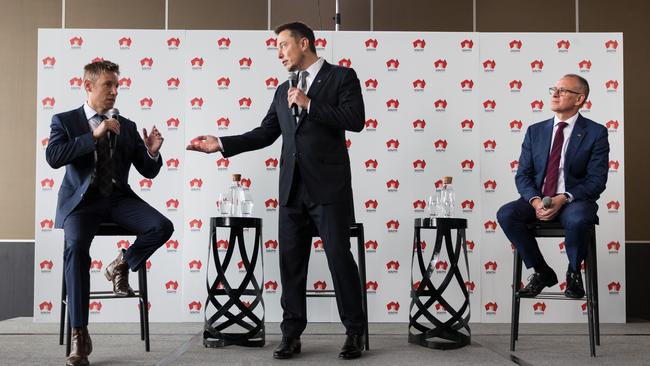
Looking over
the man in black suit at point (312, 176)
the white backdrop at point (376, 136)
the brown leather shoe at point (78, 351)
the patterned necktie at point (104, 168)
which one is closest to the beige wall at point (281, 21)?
the white backdrop at point (376, 136)

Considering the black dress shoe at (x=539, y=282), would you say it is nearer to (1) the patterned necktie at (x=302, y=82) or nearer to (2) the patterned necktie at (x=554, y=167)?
(2) the patterned necktie at (x=554, y=167)

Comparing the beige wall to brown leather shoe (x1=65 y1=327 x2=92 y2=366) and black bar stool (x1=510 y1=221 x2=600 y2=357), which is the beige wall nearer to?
black bar stool (x1=510 y1=221 x2=600 y2=357)

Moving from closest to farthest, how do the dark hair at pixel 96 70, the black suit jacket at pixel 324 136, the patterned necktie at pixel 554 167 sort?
1. the black suit jacket at pixel 324 136
2. the dark hair at pixel 96 70
3. the patterned necktie at pixel 554 167

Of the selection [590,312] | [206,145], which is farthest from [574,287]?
[206,145]

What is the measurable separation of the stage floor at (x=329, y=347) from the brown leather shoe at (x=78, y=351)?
11cm

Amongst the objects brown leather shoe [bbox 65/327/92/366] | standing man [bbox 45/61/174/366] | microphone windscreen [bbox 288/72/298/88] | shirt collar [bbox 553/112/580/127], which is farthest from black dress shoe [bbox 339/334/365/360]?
shirt collar [bbox 553/112/580/127]

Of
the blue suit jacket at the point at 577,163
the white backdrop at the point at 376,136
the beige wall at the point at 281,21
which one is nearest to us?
the blue suit jacket at the point at 577,163

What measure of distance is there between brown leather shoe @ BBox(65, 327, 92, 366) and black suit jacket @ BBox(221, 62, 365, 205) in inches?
44.8

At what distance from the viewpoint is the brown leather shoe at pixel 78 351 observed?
9.85 ft

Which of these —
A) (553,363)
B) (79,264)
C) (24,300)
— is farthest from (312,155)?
(24,300)

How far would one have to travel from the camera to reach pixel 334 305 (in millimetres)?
4641

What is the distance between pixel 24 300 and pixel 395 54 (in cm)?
376

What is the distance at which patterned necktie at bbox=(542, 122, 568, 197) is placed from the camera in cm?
379

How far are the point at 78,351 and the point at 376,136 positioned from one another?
2494 mm
